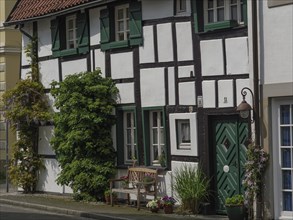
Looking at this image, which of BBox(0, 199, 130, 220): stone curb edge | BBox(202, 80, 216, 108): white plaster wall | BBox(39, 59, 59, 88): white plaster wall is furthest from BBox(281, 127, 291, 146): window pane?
BBox(39, 59, 59, 88): white plaster wall

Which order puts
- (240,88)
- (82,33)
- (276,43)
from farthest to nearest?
(82,33), (240,88), (276,43)

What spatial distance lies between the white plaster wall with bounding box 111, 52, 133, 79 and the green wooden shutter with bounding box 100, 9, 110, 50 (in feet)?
1.33

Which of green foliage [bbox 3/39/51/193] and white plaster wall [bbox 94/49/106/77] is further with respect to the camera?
green foliage [bbox 3/39/51/193]

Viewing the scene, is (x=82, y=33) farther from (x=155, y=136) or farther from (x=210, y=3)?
(x=210, y=3)

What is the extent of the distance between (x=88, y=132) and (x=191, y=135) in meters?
3.06

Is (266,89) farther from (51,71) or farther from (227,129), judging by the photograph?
(51,71)

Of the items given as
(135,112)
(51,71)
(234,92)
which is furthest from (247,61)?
(51,71)

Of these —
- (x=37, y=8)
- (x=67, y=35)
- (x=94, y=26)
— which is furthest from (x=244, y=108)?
(x=37, y=8)

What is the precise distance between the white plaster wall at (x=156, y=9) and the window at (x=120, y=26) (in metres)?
0.24

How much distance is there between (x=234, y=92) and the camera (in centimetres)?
1462

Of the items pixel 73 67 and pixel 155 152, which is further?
pixel 73 67

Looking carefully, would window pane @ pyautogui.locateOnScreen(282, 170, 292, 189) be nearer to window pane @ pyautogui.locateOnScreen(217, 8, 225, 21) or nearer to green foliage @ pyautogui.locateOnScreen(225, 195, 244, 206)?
green foliage @ pyautogui.locateOnScreen(225, 195, 244, 206)

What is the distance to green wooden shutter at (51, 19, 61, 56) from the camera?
1969 cm

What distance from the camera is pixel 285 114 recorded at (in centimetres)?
1370
